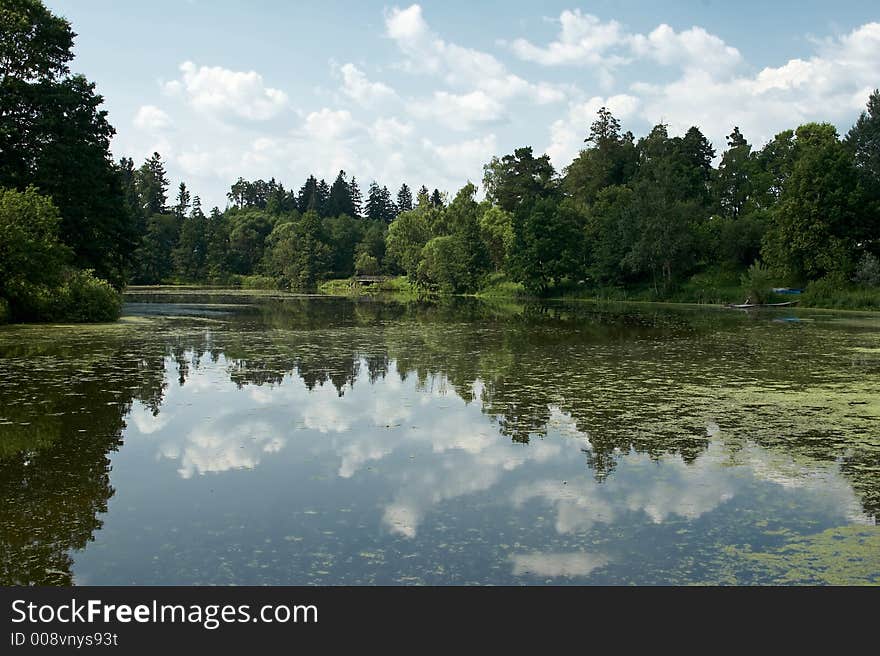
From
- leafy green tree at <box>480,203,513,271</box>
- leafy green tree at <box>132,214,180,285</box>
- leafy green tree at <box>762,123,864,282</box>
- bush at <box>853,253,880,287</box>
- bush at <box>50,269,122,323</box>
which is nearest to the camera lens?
bush at <box>50,269,122,323</box>

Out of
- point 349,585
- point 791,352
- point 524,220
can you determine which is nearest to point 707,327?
point 791,352

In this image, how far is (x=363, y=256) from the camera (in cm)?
11131

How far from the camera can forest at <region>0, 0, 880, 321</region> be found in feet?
109

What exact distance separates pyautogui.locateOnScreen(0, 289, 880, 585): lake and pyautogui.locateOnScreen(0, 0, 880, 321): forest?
18.4 metres

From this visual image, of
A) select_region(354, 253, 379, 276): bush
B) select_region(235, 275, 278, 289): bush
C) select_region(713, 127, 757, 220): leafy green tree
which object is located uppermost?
select_region(713, 127, 757, 220): leafy green tree

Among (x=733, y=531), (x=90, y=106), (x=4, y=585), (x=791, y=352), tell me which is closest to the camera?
(x=4, y=585)

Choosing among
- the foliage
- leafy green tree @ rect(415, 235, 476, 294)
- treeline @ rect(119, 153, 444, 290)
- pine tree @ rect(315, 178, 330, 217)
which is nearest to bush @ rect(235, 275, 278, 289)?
treeline @ rect(119, 153, 444, 290)

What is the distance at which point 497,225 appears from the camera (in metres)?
88.6

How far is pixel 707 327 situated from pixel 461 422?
76.1 feet

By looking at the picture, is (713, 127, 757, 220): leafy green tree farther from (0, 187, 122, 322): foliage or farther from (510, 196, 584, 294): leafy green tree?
(0, 187, 122, 322): foliage

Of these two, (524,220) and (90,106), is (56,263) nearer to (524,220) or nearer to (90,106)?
(90,106)

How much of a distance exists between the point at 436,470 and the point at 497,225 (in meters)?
81.1

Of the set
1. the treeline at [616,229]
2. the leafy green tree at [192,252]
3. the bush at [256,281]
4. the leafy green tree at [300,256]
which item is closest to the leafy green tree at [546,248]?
the treeline at [616,229]

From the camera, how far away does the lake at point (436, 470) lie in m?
6.07
